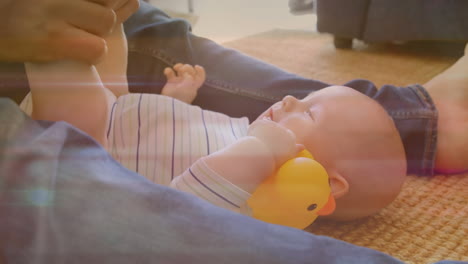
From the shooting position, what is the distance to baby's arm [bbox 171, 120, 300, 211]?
50 cm

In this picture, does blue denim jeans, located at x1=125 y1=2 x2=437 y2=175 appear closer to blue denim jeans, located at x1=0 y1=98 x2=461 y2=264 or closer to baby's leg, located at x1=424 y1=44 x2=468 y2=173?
baby's leg, located at x1=424 y1=44 x2=468 y2=173

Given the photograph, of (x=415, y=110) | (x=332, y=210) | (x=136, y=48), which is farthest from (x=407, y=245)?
(x=136, y=48)

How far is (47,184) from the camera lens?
360 millimetres

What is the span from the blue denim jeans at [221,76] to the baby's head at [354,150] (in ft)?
0.49

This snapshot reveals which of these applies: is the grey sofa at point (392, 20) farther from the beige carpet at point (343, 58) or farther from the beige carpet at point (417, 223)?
the beige carpet at point (417, 223)

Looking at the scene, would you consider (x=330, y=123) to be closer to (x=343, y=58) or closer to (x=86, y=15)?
(x=86, y=15)

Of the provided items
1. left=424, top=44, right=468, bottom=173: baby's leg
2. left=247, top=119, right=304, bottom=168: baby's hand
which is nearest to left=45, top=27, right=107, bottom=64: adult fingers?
left=247, top=119, right=304, bottom=168: baby's hand

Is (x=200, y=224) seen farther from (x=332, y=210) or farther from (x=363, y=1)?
(x=363, y=1)

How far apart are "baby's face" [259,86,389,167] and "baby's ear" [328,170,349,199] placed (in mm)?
17

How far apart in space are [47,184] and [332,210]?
355 millimetres

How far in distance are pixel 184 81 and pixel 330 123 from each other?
0.33 metres

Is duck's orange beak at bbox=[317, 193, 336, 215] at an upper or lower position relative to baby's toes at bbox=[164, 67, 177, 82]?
lower

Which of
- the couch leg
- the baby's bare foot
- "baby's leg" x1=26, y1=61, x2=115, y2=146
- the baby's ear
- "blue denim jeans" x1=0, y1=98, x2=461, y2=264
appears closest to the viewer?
"blue denim jeans" x1=0, y1=98, x2=461, y2=264

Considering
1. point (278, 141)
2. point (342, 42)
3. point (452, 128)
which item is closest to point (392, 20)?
point (342, 42)
